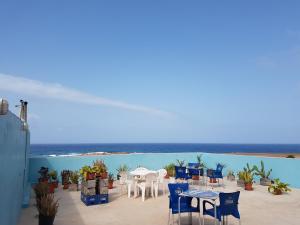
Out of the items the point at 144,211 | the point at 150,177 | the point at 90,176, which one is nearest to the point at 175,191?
the point at 144,211

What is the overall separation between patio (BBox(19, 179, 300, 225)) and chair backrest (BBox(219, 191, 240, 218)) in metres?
1.20

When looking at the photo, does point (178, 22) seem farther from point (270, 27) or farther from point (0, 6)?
point (0, 6)

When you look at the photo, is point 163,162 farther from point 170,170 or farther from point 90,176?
point 90,176

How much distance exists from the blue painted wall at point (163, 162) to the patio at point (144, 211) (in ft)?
5.56

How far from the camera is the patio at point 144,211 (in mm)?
6500

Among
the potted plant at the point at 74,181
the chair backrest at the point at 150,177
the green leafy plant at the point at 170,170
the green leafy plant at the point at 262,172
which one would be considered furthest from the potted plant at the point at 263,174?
the potted plant at the point at 74,181

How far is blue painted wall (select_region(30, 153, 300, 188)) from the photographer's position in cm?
1118

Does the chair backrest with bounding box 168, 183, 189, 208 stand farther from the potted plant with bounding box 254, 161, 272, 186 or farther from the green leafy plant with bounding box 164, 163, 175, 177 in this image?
the green leafy plant with bounding box 164, 163, 175, 177

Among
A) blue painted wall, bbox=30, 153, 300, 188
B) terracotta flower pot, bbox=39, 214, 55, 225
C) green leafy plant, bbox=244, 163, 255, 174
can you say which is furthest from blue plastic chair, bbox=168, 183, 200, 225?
blue painted wall, bbox=30, 153, 300, 188

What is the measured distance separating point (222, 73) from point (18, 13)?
1273 cm

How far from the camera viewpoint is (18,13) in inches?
388

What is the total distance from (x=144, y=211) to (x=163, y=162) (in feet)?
21.7

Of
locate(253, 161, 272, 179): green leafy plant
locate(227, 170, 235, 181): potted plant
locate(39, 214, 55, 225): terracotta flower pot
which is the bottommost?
locate(39, 214, 55, 225): terracotta flower pot

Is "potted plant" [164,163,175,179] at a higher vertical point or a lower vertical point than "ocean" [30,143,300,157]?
higher
